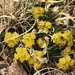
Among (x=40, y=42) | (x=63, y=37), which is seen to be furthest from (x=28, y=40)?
(x=63, y=37)

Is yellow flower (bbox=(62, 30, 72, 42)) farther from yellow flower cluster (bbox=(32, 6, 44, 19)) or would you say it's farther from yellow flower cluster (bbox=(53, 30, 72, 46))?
yellow flower cluster (bbox=(32, 6, 44, 19))

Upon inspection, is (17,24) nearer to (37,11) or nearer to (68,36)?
(37,11)

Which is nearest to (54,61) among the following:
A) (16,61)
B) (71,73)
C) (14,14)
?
(71,73)

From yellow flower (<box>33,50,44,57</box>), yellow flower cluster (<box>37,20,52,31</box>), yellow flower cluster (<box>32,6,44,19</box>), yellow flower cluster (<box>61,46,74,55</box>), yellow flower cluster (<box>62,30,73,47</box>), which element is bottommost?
yellow flower cluster (<box>61,46,74,55</box>)

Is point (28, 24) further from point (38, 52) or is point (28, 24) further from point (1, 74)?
point (1, 74)

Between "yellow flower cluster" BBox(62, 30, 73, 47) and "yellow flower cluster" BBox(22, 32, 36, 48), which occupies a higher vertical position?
"yellow flower cluster" BBox(22, 32, 36, 48)

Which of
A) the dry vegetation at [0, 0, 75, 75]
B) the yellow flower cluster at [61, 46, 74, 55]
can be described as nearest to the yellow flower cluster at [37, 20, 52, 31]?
the dry vegetation at [0, 0, 75, 75]

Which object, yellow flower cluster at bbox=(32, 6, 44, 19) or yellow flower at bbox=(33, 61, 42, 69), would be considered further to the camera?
yellow flower cluster at bbox=(32, 6, 44, 19)
